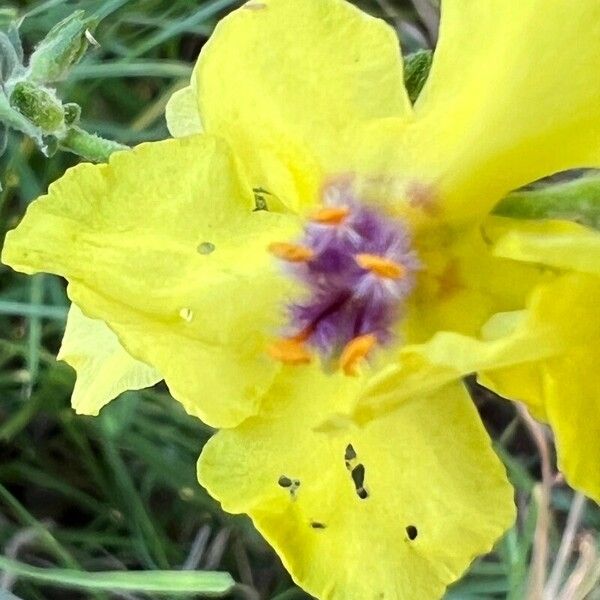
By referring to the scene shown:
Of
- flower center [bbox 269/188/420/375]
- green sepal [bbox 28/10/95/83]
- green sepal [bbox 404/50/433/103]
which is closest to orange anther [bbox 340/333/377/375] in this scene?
flower center [bbox 269/188/420/375]

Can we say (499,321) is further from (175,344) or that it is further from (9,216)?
(9,216)

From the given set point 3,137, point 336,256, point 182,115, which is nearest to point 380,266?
point 336,256

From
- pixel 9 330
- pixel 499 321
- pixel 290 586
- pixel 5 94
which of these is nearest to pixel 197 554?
pixel 290 586

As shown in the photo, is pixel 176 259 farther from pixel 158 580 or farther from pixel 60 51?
pixel 158 580

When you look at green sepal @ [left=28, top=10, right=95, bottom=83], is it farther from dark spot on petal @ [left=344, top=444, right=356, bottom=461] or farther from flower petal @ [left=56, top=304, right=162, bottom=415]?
dark spot on petal @ [left=344, top=444, right=356, bottom=461]

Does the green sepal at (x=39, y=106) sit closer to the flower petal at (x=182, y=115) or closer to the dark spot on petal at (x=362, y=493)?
the flower petal at (x=182, y=115)

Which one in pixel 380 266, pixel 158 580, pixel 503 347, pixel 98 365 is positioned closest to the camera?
pixel 503 347
